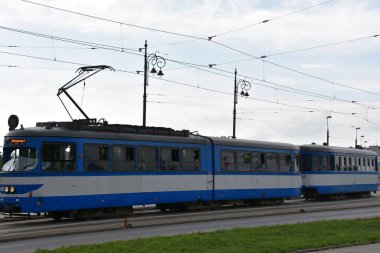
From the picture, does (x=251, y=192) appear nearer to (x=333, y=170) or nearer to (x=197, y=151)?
(x=197, y=151)

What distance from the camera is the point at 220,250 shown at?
12.7 m

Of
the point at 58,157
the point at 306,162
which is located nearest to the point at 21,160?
the point at 58,157

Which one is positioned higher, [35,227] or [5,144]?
[5,144]

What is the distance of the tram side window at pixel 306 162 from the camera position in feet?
124

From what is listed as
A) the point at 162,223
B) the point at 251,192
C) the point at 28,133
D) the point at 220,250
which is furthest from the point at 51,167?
the point at 251,192

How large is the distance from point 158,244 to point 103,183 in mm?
9523

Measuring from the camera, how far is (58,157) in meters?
21.5

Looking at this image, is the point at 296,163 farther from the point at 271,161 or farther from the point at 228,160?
the point at 228,160

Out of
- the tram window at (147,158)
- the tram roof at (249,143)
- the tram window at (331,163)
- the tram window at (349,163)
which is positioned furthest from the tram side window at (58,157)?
the tram window at (349,163)

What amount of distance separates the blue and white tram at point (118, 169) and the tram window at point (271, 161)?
39 cm

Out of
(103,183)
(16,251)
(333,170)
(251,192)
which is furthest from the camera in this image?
(333,170)

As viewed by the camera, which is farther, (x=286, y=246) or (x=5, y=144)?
(x=5, y=144)

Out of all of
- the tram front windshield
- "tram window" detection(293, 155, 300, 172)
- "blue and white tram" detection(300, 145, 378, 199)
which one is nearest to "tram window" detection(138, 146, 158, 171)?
the tram front windshield

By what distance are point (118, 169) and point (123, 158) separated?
47cm
